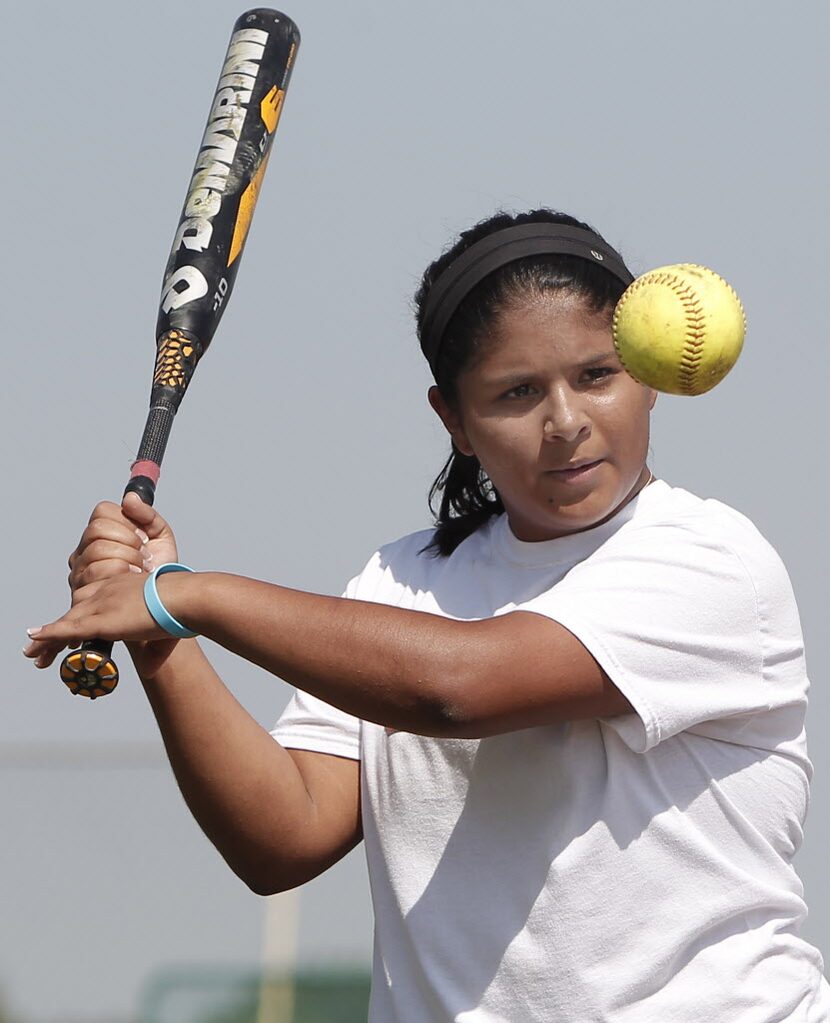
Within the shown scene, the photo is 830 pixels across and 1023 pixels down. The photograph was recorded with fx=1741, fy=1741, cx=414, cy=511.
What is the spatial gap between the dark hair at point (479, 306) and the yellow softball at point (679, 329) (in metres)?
0.12

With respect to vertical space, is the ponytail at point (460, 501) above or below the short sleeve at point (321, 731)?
above

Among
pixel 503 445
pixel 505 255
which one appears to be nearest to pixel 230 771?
pixel 503 445

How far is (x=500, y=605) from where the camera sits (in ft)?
9.59

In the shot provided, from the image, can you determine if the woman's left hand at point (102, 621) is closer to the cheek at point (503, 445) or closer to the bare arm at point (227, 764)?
the bare arm at point (227, 764)

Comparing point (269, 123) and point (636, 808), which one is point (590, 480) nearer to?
point (636, 808)

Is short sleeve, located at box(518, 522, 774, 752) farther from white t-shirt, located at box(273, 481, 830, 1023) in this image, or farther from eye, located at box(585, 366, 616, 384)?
eye, located at box(585, 366, 616, 384)

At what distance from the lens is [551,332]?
2840mm

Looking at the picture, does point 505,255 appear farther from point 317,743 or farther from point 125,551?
point 317,743

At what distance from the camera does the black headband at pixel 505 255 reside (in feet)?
9.75

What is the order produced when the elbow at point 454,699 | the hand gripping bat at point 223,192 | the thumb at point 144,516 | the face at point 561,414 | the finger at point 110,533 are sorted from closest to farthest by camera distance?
the elbow at point 454,699
the face at point 561,414
the finger at point 110,533
the thumb at point 144,516
the hand gripping bat at point 223,192

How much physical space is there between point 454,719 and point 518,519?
571 mm

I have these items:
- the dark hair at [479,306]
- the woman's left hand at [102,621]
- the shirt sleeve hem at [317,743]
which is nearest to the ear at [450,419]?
the dark hair at [479,306]

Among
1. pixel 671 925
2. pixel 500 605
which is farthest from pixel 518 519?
pixel 671 925

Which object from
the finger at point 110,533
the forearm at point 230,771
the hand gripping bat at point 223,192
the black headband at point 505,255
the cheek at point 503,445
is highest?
the hand gripping bat at point 223,192
